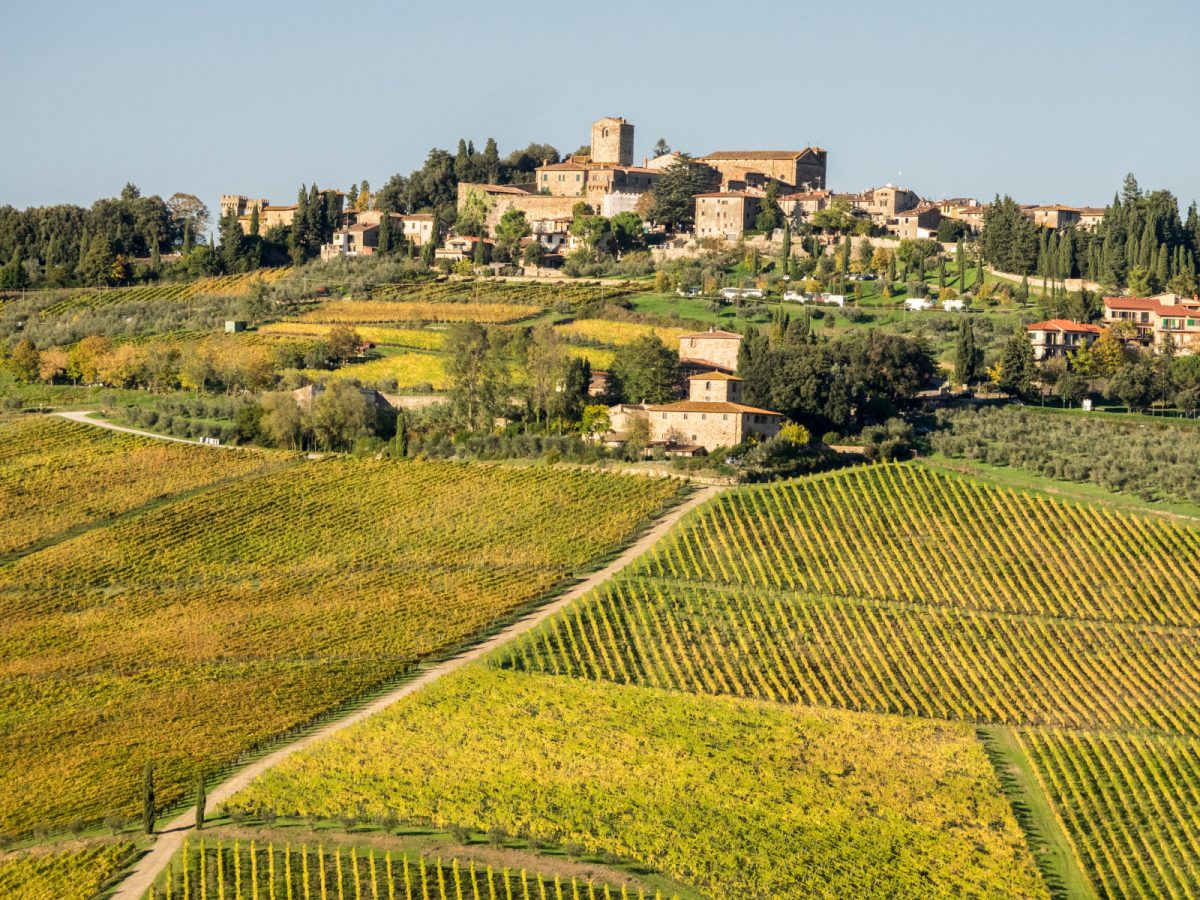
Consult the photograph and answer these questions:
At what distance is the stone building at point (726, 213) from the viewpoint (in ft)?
363

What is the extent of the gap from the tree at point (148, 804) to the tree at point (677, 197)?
75.6 m

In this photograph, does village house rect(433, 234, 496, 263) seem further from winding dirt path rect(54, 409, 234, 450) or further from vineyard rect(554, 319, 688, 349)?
winding dirt path rect(54, 409, 234, 450)

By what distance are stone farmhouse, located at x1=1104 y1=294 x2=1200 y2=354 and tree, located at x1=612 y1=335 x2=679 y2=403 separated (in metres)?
26.5

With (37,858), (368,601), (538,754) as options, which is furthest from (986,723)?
(37,858)

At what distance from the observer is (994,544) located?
58219 millimetres

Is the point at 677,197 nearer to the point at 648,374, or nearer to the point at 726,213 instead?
the point at 726,213

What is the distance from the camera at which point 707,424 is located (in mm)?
67750

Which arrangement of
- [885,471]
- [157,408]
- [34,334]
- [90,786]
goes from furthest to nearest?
[34,334] → [157,408] → [885,471] → [90,786]

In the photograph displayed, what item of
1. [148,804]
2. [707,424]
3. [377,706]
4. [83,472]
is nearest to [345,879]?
[148,804]

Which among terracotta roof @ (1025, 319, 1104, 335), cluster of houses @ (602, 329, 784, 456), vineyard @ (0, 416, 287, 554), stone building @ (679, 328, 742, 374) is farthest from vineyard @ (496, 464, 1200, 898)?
terracotta roof @ (1025, 319, 1104, 335)

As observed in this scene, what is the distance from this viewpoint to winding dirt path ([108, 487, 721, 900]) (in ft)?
125

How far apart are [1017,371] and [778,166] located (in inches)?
1839

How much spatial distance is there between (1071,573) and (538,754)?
19614 millimetres

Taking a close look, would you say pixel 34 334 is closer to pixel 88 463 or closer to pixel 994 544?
pixel 88 463
